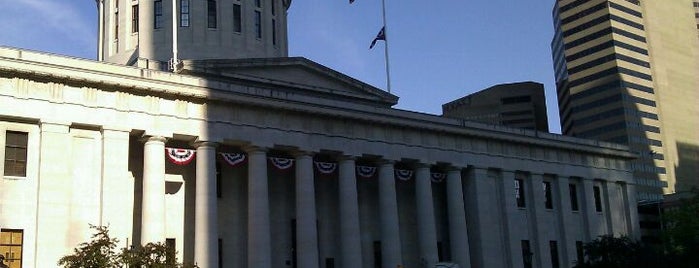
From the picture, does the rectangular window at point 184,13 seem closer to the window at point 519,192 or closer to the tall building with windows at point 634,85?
the window at point 519,192

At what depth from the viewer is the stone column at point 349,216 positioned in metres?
49.4

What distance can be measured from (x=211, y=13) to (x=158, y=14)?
409 cm

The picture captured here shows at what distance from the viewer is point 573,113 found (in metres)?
161

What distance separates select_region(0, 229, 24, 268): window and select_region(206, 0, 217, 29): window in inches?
1126

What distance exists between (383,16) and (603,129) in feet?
329

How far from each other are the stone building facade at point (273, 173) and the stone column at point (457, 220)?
4.2 inches

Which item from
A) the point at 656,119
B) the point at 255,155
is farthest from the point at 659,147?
the point at 255,155

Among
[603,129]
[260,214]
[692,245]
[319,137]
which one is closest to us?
[260,214]

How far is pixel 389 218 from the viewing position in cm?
5197

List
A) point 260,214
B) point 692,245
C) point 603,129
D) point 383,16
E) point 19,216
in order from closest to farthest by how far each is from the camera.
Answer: point 19,216, point 260,214, point 692,245, point 383,16, point 603,129

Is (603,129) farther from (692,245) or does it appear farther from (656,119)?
(692,245)

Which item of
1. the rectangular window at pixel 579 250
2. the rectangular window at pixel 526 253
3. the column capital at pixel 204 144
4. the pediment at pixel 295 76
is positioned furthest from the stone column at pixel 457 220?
the column capital at pixel 204 144

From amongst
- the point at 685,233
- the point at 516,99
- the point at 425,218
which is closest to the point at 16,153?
the point at 425,218

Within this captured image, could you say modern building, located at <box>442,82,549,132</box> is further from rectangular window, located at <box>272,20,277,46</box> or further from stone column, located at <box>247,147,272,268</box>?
stone column, located at <box>247,147,272,268</box>
